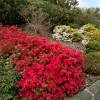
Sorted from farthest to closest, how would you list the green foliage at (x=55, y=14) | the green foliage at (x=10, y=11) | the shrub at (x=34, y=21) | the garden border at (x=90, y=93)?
the green foliage at (x=55, y=14)
the shrub at (x=34, y=21)
the green foliage at (x=10, y=11)
the garden border at (x=90, y=93)

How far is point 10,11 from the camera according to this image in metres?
12.5

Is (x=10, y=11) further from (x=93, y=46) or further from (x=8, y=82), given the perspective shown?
(x=8, y=82)

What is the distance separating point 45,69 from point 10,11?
18.4 ft

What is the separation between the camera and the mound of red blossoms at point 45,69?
7.02 metres

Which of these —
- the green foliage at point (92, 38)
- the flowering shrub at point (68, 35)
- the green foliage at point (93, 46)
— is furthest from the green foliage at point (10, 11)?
the green foliage at point (93, 46)

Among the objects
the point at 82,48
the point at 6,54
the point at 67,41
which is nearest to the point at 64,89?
the point at 6,54

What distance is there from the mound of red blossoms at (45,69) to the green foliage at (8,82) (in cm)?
14

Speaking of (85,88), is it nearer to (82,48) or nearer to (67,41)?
(82,48)

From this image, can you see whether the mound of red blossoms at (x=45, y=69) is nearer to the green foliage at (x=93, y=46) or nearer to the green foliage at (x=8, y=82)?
the green foliage at (x=8, y=82)

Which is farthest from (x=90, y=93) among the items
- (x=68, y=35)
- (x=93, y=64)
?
(x=68, y=35)

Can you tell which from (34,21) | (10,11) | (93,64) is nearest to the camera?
(93,64)

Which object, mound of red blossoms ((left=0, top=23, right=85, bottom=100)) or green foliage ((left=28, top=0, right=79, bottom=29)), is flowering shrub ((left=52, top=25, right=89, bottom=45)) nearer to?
green foliage ((left=28, top=0, right=79, bottom=29))

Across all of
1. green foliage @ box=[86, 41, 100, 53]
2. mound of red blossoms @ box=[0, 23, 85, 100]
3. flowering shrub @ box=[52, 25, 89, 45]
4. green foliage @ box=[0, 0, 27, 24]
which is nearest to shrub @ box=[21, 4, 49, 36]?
green foliage @ box=[0, 0, 27, 24]

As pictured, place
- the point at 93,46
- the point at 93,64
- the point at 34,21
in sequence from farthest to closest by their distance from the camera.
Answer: the point at 34,21, the point at 93,46, the point at 93,64
